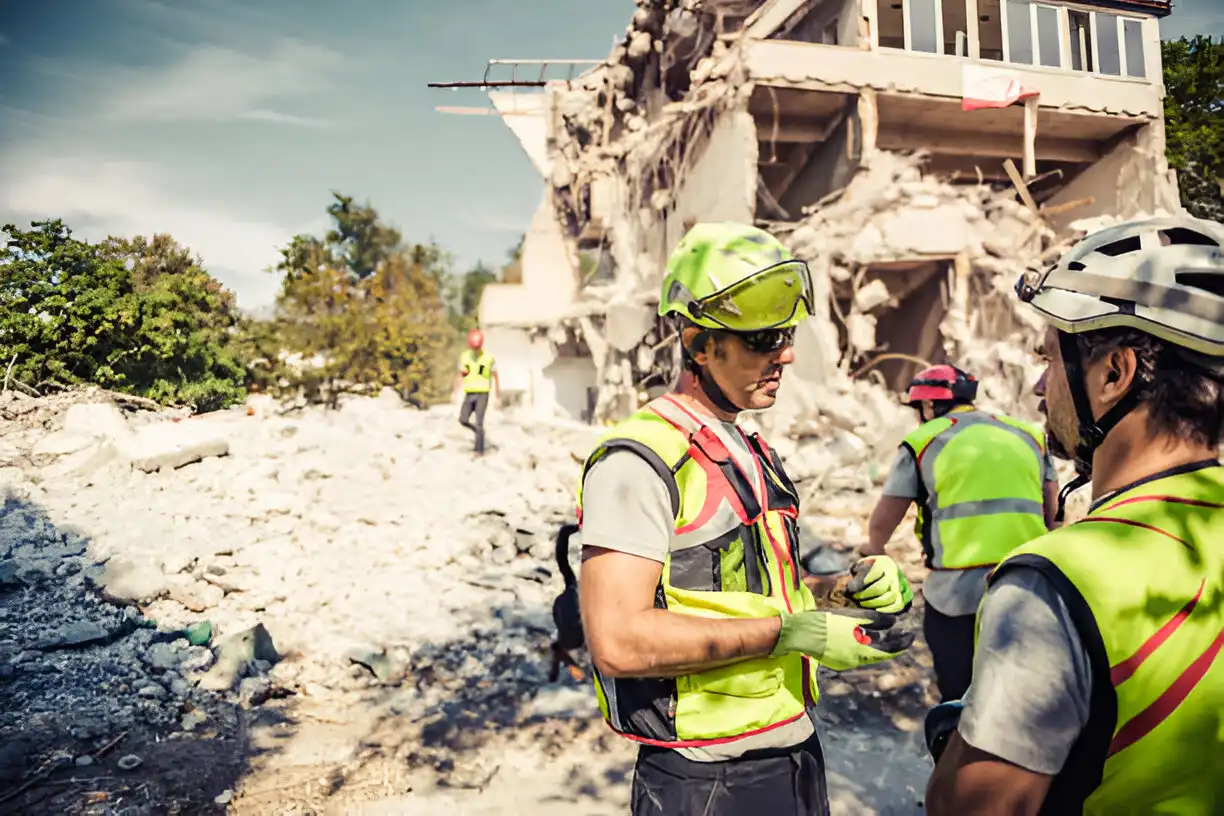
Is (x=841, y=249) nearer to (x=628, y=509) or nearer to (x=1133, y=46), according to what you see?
(x=1133, y=46)

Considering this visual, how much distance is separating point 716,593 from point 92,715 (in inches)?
164

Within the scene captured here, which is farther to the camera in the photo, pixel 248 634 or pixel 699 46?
pixel 699 46

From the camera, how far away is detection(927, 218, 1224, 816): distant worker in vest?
0.91 m

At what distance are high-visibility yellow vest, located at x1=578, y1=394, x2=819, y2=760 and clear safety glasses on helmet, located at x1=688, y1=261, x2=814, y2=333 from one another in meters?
0.27

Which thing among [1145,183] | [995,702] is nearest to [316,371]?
[995,702]

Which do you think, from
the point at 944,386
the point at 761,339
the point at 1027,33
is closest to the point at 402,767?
the point at 761,339

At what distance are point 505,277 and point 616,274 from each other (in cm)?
2448

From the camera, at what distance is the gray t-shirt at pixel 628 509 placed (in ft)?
4.69

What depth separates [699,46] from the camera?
54.0 feet

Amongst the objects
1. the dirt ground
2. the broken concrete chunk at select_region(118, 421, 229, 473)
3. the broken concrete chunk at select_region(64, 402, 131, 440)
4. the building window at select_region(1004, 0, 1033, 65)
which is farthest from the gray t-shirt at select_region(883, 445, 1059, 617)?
the building window at select_region(1004, 0, 1033, 65)

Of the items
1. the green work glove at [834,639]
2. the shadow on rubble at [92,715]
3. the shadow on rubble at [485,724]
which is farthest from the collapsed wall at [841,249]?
the green work glove at [834,639]

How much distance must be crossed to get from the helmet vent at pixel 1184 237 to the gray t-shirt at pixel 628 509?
97 cm

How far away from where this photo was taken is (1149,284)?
1.06 meters

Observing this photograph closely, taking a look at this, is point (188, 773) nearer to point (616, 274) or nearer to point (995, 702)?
point (995, 702)
